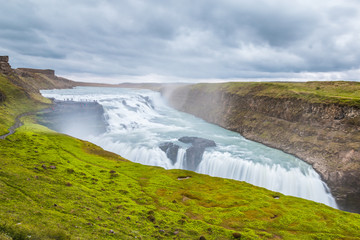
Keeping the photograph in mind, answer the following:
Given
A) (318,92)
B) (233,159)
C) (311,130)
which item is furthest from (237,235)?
(318,92)

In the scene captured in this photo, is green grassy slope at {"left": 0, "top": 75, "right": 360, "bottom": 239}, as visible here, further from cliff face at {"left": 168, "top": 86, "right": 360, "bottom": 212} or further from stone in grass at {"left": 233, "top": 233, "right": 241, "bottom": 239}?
cliff face at {"left": 168, "top": 86, "right": 360, "bottom": 212}

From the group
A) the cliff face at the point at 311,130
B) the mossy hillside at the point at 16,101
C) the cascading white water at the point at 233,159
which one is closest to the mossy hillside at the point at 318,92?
the cliff face at the point at 311,130

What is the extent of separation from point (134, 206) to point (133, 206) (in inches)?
4.4

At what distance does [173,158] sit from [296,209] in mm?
31103

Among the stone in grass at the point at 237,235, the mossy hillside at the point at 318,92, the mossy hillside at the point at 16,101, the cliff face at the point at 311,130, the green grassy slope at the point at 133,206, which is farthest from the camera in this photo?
the mossy hillside at the point at 16,101

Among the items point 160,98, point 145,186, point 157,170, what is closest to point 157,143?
point 157,170

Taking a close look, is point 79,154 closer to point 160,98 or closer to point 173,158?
point 173,158

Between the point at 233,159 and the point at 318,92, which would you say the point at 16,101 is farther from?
the point at 318,92

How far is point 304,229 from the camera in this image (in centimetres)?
2155

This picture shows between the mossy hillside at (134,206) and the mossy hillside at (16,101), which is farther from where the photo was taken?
the mossy hillside at (16,101)

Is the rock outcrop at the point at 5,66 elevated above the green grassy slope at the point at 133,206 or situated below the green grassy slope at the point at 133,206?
above

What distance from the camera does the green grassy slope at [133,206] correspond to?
14853mm

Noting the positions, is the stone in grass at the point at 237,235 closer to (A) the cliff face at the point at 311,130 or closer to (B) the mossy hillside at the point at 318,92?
(A) the cliff face at the point at 311,130

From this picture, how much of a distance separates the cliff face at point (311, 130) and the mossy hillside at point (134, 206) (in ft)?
69.0
